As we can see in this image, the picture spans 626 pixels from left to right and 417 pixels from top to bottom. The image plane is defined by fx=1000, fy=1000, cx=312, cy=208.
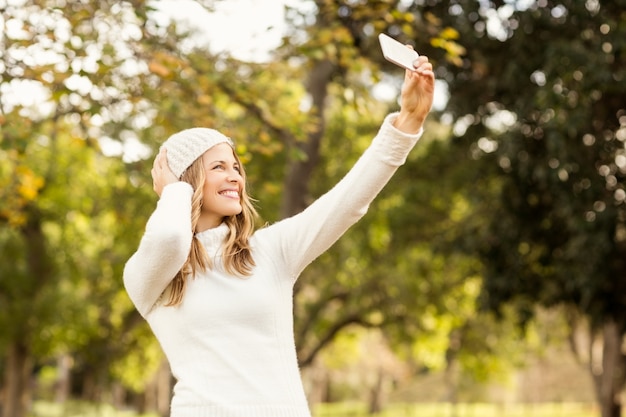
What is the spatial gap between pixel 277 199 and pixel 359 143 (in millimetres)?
2533

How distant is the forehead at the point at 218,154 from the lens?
2.75 meters

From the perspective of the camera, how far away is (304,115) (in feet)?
26.2

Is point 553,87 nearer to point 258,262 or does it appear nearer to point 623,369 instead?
point 258,262

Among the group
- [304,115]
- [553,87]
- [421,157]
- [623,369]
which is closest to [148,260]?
[304,115]

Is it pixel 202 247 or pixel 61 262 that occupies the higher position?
pixel 202 247

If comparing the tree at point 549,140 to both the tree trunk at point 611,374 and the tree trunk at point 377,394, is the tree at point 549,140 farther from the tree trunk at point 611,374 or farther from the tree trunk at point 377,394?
the tree trunk at point 377,394

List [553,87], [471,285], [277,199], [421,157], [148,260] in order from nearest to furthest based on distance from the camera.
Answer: [148,260] < [553,87] < [421,157] < [277,199] < [471,285]

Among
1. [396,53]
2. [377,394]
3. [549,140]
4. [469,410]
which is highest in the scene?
[396,53]

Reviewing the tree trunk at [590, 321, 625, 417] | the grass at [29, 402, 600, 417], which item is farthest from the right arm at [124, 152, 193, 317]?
the grass at [29, 402, 600, 417]

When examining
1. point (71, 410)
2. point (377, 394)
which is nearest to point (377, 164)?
point (71, 410)

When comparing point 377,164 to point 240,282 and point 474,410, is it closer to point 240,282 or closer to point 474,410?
point 240,282

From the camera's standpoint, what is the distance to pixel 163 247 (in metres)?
2.51

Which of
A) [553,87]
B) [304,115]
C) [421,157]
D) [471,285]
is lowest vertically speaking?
[471,285]

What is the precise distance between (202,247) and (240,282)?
0.17 meters
